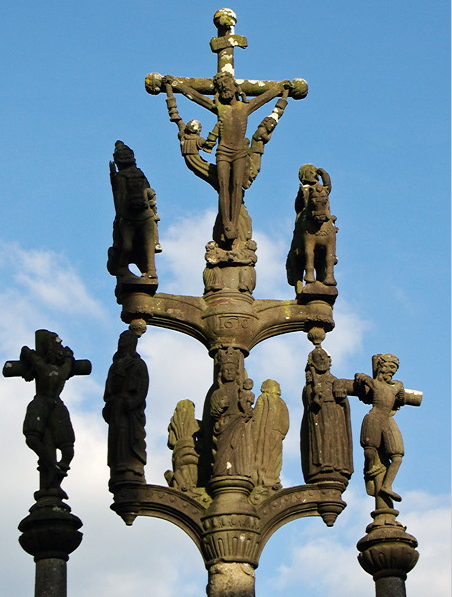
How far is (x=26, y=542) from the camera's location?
27.8 metres

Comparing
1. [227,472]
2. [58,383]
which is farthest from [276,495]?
[58,383]

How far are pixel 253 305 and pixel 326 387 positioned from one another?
4.44 ft

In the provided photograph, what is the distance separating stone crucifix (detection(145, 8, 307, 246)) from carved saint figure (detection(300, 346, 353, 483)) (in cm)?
194

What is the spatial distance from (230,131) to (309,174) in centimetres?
110

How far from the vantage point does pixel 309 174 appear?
3031 centimetres

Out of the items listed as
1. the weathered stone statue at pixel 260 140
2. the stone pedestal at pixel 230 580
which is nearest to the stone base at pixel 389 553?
the stone pedestal at pixel 230 580

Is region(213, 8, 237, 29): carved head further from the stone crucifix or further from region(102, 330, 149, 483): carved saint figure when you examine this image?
region(102, 330, 149, 483): carved saint figure

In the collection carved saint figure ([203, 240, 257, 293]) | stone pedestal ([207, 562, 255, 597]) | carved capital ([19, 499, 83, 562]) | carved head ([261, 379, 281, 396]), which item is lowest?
stone pedestal ([207, 562, 255, 597])

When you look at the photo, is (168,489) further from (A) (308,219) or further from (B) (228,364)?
(A) (308,219)

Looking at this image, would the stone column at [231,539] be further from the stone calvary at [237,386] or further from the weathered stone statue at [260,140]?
the weathered stone statue at [260,140]

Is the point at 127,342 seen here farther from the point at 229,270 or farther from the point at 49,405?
the point at 229,270

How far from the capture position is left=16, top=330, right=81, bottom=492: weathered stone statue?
28.2 metres

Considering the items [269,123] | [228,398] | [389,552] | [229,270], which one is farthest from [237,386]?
[269,123]

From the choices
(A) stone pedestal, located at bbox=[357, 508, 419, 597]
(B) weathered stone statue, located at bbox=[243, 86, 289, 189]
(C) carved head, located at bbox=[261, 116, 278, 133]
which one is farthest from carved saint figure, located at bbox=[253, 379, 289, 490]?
(C) carved head, located at bbox=[261, 116, 278, 133]
